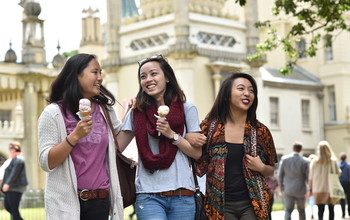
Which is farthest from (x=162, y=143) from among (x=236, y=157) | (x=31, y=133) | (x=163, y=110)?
(x=31, y=133)

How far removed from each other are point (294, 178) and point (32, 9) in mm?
21713

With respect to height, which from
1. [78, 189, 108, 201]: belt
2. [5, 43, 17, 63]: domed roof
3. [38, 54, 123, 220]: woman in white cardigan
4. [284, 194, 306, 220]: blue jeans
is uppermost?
[5, 43, 17, 63]: domed roof

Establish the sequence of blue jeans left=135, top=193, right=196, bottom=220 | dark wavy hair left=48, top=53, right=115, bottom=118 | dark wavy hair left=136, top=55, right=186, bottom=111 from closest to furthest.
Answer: dark wavy hair left=48, top=53, right=115, bottom=118
blue jeans left=135, top=193, right=196, bottom=220
dark wavy hair left=136, top=55, right=186, bottom=111

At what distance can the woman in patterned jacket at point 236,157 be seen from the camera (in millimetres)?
6309

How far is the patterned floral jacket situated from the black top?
1.9 inches

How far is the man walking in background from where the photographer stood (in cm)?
1558

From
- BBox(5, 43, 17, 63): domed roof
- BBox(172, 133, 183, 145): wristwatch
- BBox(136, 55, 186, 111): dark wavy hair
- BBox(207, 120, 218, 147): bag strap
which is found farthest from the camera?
BBox(5, 43, 17, 63): domed roof

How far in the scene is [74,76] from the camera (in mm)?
5719

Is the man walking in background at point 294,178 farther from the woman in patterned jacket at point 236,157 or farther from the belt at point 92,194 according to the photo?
the belt at point 92,194

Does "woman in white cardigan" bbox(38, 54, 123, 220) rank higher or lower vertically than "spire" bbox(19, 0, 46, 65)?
lower

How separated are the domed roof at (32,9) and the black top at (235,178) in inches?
1149

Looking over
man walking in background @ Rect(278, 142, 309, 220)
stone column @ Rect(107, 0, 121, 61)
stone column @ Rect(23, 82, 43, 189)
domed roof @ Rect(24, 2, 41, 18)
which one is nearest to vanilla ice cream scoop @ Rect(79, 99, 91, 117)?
man walking in background @ Rect(278, 142, 309, 220)

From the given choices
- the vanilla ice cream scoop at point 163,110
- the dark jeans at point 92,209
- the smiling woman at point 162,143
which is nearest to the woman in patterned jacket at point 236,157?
the smiling woman at point 162,143

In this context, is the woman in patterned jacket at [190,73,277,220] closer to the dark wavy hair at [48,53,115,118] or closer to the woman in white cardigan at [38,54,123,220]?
the woman in white cardigan at [38,54,123,220]
